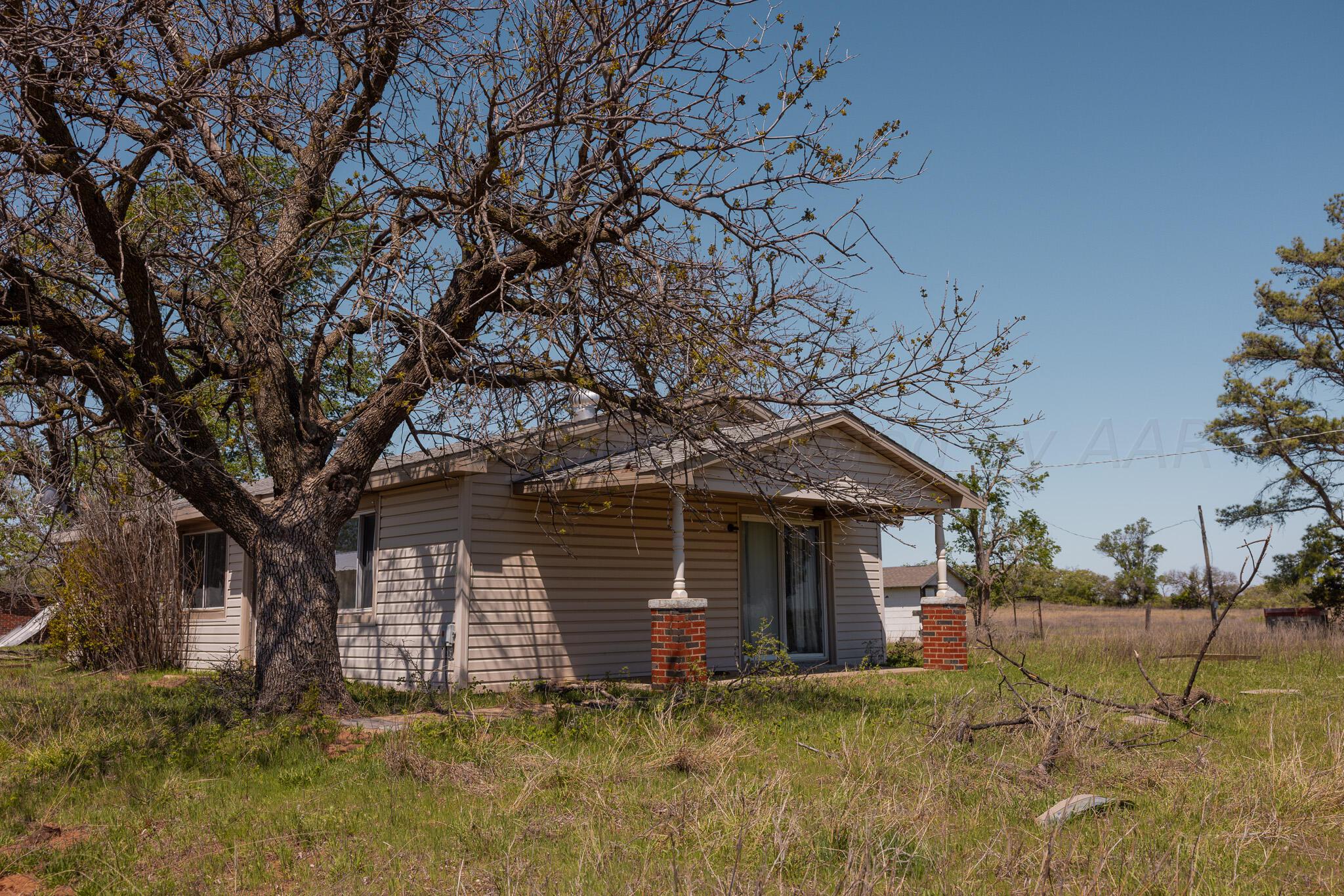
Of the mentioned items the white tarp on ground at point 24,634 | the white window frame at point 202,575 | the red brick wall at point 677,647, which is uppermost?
the white window frame at point 202,575

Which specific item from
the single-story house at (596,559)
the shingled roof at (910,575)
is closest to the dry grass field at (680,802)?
the single-story house at (596,559)

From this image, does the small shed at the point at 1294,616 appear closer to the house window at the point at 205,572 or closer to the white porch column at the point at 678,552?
the white porch column at the point at 678,552

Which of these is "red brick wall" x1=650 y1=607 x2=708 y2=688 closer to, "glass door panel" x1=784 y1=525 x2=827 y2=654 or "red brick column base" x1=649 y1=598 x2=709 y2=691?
"red brick column base" x1=649 y1=598 x2=709 y2=691

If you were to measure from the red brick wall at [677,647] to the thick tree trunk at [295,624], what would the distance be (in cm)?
365

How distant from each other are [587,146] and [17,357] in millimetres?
5953

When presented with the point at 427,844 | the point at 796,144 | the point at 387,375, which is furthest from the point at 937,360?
the point at 427,844

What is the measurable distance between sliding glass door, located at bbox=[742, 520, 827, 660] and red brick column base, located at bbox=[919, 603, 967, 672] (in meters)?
1.83

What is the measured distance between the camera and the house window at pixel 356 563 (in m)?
14.1

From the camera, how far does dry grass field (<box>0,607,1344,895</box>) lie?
14.6 ft

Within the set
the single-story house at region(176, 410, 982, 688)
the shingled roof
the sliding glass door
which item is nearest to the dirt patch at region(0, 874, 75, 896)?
the single-story house at region(176, 410, 982, 688)

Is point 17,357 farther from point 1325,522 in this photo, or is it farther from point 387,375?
point 1325,522

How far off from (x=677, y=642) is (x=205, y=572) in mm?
10130

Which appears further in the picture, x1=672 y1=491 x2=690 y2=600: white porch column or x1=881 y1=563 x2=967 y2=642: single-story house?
x1=881 y1=563 x2=967 y2=642: single-story house

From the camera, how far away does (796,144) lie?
774 cm
